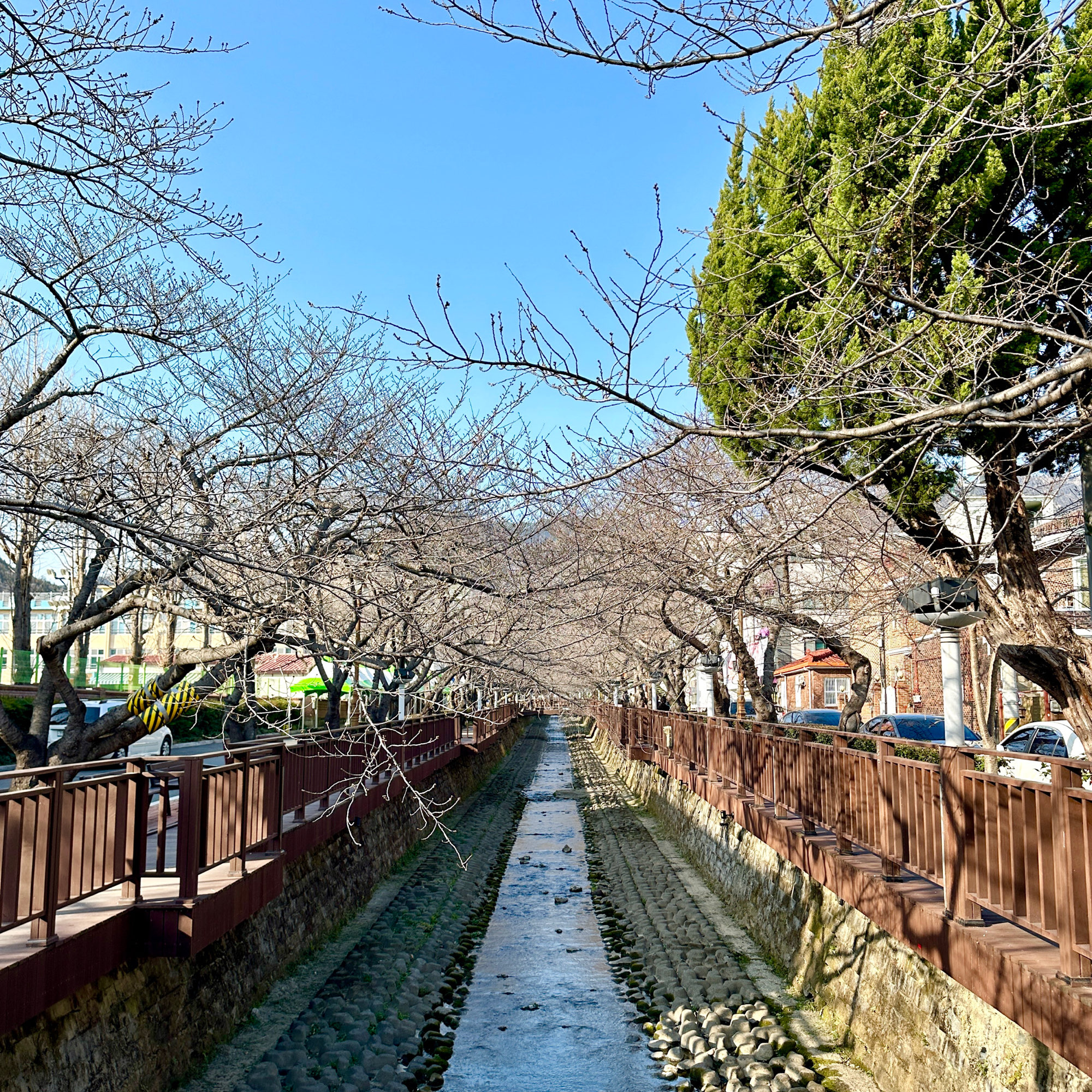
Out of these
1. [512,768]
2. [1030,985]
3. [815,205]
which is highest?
[815,205]

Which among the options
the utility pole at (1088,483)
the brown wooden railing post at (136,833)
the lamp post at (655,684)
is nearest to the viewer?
the brown wooden railing post at (136,833)

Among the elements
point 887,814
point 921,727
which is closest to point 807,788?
point 887,814

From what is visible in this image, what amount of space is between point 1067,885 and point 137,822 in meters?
5.76

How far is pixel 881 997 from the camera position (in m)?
7.74

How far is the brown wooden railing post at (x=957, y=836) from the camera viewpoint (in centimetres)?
595

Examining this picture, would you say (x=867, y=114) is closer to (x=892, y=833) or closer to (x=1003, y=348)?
(x=1003, y=348)

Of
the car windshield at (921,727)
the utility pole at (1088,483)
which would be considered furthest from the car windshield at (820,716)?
the utility pole at (1088,483)

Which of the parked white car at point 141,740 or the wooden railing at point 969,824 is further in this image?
the parked white car at point 141,740

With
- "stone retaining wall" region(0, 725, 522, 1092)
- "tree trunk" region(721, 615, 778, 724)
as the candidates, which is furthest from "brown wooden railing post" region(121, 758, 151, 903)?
"tree trunk" region(721, 615, 778, 724)

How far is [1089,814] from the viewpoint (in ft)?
14.7

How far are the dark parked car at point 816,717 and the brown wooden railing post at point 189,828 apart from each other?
20.5 metres

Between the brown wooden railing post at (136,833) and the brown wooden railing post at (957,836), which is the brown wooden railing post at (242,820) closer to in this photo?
the brown wooden railing post at (136,833)

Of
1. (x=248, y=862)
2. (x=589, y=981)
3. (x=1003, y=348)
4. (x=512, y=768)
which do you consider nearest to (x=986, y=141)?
(x=1003, y=348)

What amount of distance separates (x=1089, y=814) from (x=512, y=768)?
40566 millimetres
